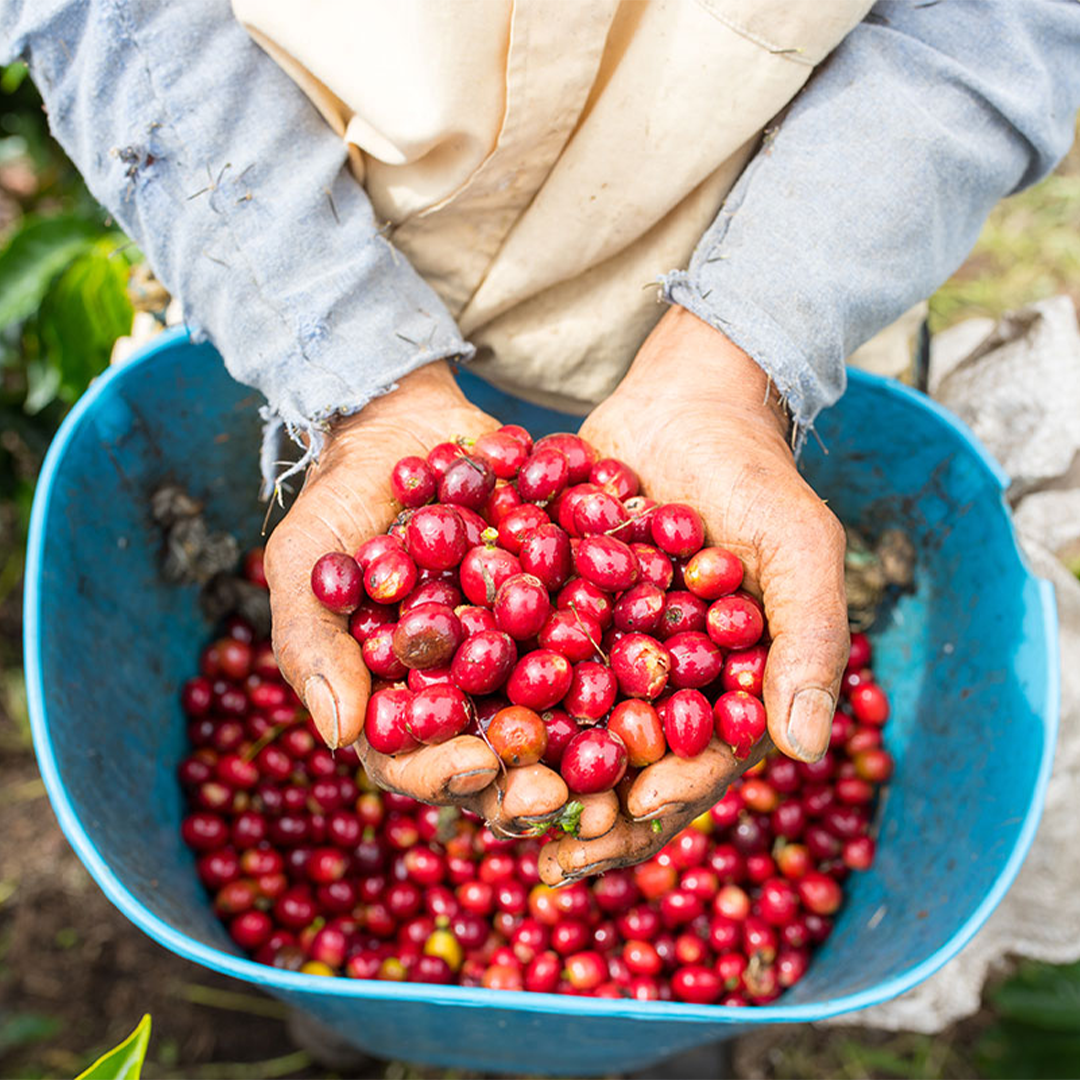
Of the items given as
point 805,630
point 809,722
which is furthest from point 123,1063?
point 805,630

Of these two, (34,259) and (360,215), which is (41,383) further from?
(360,215)

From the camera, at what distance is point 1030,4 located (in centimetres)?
244

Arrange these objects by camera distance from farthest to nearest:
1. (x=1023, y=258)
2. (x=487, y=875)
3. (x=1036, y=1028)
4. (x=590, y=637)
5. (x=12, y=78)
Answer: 1. (x=1023, y=258)
2. (x=12, y=78)
3. (x=1036, y=1028)
4. (x=487, y=875)
5. (x=590, y=637)

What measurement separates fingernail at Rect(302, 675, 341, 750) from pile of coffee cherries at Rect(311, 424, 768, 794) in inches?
3.6

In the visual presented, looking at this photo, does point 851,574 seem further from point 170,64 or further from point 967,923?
point 170,64

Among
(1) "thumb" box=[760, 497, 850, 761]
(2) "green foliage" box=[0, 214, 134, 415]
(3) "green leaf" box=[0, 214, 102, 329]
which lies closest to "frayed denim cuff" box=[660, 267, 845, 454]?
(1) "thumb" box=[760, 497, 850, 761]

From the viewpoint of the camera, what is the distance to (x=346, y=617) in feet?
7.20

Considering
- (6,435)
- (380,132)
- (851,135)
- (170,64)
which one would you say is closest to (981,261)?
(851,135)

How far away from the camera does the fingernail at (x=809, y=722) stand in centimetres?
Answer: 187

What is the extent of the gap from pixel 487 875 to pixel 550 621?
53.3 inches

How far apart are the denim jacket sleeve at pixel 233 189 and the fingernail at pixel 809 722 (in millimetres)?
1318

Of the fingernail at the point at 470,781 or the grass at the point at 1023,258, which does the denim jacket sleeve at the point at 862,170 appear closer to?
the fingernail at the point at 470,781

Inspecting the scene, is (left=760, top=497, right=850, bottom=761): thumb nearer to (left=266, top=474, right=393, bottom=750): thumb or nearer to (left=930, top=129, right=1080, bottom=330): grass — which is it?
(left=266, top=474, right=393, bottom=750): thumb

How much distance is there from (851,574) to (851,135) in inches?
58.6
